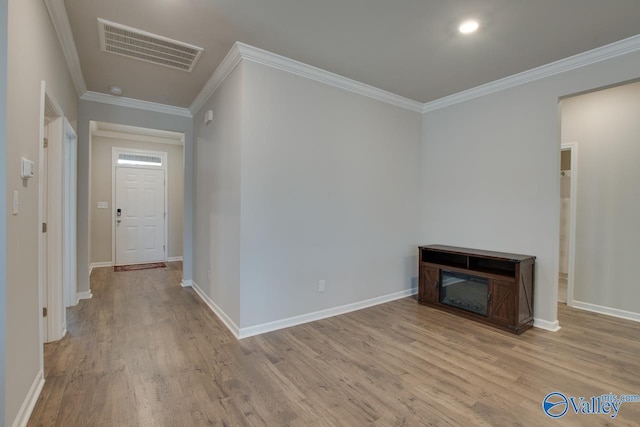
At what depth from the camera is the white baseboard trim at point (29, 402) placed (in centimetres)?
166

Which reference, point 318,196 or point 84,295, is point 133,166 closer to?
point 84,295

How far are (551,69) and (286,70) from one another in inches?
107

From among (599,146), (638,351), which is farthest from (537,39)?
(638,351)

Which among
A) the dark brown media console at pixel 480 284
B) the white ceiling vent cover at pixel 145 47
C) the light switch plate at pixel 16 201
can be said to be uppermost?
the white ceiling vent cover at pixel 145 47

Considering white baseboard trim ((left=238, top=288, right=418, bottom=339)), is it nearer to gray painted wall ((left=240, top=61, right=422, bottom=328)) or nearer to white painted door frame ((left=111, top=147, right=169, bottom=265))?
gray painted wall ((left=240, top=61, right=422, bottom=328))

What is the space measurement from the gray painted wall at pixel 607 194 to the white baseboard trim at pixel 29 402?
530 cm

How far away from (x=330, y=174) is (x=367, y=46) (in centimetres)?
131

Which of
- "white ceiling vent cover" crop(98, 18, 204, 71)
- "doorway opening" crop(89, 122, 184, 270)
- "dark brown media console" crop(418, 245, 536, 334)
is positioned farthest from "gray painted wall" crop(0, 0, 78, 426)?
"doorway opening" crop(89, 122, 184, 270)

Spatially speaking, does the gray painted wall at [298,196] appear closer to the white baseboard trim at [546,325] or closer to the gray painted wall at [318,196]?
the gray painted wall at [318,196]

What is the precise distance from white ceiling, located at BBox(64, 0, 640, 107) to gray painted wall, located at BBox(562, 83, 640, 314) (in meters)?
1.25

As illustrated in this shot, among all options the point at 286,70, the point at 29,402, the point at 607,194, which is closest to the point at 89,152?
the point at 286,70

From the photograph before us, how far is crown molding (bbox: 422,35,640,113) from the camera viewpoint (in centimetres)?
271

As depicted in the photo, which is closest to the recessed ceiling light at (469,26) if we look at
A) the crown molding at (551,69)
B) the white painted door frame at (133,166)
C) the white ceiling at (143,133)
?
the crown molding at (551,69)

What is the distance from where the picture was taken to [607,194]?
3.59 m
